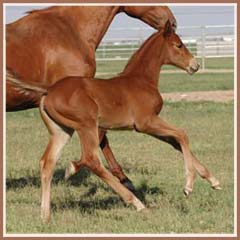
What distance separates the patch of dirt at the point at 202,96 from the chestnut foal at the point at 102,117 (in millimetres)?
10684

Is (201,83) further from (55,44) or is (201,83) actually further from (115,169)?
(55,44)

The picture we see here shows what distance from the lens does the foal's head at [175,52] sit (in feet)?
23.9

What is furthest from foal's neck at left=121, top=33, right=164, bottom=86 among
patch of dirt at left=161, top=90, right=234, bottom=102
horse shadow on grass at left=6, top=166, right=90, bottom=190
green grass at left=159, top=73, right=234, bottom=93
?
green grass at left=159, top=73, right=234, bottom=93

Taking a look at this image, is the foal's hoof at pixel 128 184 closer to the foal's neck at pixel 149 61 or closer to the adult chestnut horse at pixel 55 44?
the adult chestnut horse at pixel 55 44

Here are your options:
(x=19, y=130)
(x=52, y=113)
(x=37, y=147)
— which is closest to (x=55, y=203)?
(x=52, y=113)

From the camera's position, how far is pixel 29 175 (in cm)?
880

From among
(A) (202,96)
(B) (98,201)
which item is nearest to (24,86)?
(B) (98,201)

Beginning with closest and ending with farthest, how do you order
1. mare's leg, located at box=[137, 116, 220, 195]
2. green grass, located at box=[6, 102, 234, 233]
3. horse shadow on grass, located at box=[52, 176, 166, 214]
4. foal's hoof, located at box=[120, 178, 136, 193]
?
green grass, located at box=[6, 102, 234, 233] < mare's leg, located at box=[137, 116, 220, 195] < horse shadow on grass, located at box=[52, 176, 166, 214] < foal's hoof, located at box=[120, 178, 136, 193]

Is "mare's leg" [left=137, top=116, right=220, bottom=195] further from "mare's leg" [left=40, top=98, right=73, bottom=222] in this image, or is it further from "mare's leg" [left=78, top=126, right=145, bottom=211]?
"mare's leg" [left=40, top=98, right=73, bottom=222]

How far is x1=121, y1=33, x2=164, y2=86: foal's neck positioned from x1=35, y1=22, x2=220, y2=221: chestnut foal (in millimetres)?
11

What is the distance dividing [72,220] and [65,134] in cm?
83

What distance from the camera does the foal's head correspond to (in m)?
7.29

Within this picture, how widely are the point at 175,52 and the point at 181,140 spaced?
1.10 meters

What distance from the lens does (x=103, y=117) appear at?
6.67m
